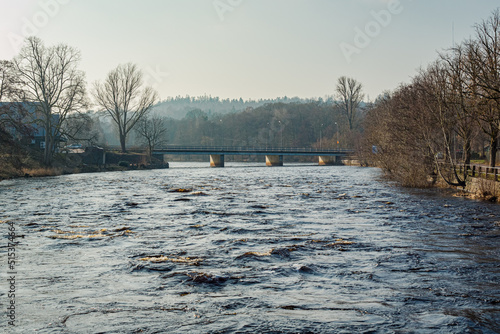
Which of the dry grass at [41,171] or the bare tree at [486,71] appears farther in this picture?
the dry grass at [41,171]

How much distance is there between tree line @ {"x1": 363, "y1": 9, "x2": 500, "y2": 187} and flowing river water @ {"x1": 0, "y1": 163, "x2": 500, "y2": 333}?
34.5 feet

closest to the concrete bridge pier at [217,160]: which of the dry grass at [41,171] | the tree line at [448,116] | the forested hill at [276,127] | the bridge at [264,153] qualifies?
the bridge at [264,153]

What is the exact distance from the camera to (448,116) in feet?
117

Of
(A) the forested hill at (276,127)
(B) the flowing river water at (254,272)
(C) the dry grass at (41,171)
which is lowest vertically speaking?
(B) the flowing river water at (254,272)

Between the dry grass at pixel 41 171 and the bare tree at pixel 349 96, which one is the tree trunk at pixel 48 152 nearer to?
the dry grass at pixel 41 171

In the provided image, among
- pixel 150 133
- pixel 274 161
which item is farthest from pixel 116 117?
pixel 274 161

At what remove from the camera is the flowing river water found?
8.47m

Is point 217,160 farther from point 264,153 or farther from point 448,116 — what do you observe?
point 448,116

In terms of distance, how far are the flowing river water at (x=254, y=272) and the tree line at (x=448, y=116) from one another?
10.5 meters

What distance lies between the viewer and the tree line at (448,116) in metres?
31.1

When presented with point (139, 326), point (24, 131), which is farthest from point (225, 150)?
point (139, 326)

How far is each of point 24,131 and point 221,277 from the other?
43.3m

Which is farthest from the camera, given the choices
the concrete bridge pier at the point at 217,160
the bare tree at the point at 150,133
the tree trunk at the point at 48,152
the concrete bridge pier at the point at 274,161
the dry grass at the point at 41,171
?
the concrete bridge pier at the point at 274,161

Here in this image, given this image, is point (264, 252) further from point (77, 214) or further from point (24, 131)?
point (24, 131)
